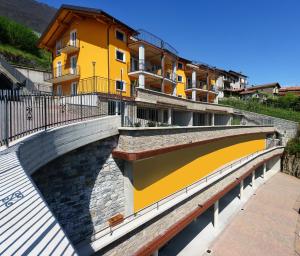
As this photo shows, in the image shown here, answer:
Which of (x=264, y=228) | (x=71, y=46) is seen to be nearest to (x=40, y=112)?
(x=71, y=46)

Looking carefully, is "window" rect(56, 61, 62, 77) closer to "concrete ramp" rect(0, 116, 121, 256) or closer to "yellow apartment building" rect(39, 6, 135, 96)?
"yellow apartment building" rect(39, 6, 135, 96)

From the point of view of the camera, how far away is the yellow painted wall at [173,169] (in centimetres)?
1084

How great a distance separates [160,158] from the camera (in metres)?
11.9

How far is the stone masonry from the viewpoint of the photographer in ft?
26.1

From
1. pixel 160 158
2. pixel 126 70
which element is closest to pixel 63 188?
pixel 160 158

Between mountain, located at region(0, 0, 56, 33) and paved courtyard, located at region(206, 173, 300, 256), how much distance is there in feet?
249

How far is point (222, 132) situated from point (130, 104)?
9.23 meters

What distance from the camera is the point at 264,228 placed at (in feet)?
54.8

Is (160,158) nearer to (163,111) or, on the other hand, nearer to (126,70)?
(163,111)

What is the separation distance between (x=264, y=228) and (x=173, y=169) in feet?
32.7

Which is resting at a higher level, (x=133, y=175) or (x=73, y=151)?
(x=73, y=151)

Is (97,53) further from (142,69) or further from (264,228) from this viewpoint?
(264,228)

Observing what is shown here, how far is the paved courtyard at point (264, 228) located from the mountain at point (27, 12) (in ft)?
249

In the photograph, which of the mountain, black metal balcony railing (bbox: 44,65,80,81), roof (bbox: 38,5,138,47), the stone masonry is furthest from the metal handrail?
the mountain
